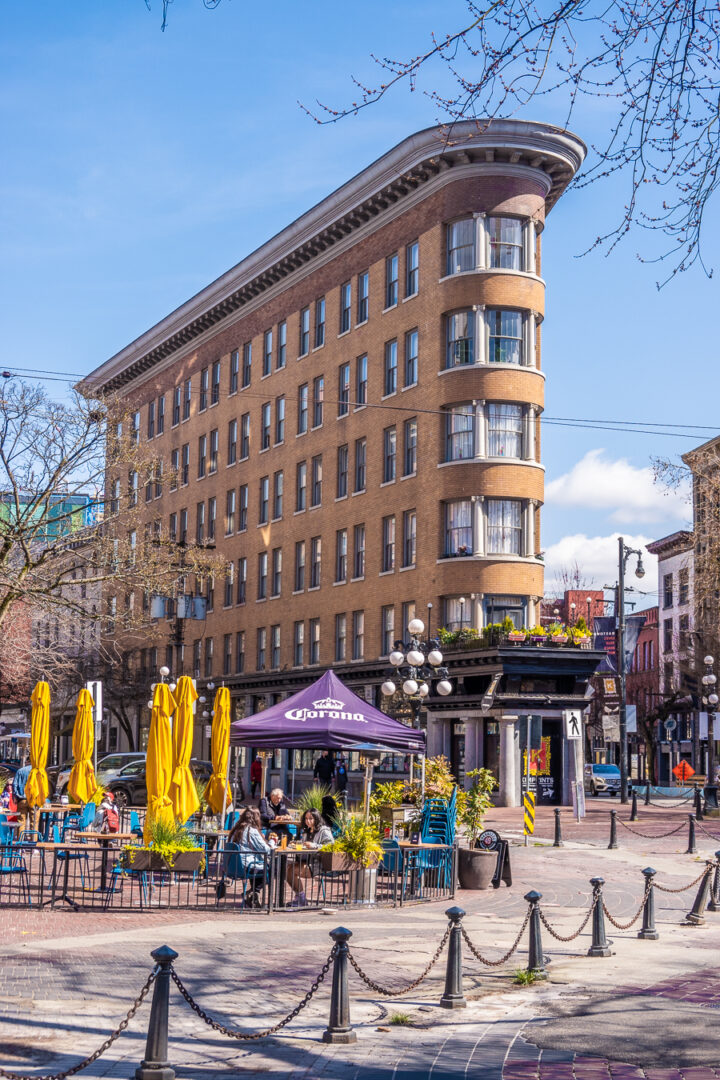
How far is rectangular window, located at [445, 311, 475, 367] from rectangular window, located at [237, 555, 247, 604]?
722 inches

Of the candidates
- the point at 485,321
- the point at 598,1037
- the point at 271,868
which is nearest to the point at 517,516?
the point at 485,321

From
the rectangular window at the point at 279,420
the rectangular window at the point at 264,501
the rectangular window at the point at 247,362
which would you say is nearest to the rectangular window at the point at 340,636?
the rectangular window at the point at 264,501

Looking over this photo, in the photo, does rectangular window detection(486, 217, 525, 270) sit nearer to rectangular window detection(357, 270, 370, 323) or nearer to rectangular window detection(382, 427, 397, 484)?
rectangular window detection(357, 270, 370, 323)

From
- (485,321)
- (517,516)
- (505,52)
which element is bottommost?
(505,52)

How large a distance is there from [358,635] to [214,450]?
17533 mm

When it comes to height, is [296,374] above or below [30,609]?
above

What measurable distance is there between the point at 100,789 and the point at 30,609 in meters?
23.5

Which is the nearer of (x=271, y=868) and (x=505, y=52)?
(x=505, y=52)

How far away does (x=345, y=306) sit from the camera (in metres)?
52.3

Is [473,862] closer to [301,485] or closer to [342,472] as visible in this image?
[342,472]

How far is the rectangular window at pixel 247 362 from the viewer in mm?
59875

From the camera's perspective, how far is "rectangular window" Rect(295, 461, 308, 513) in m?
54.5

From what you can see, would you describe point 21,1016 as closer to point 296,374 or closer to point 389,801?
point 389,801

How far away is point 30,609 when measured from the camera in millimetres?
46750
